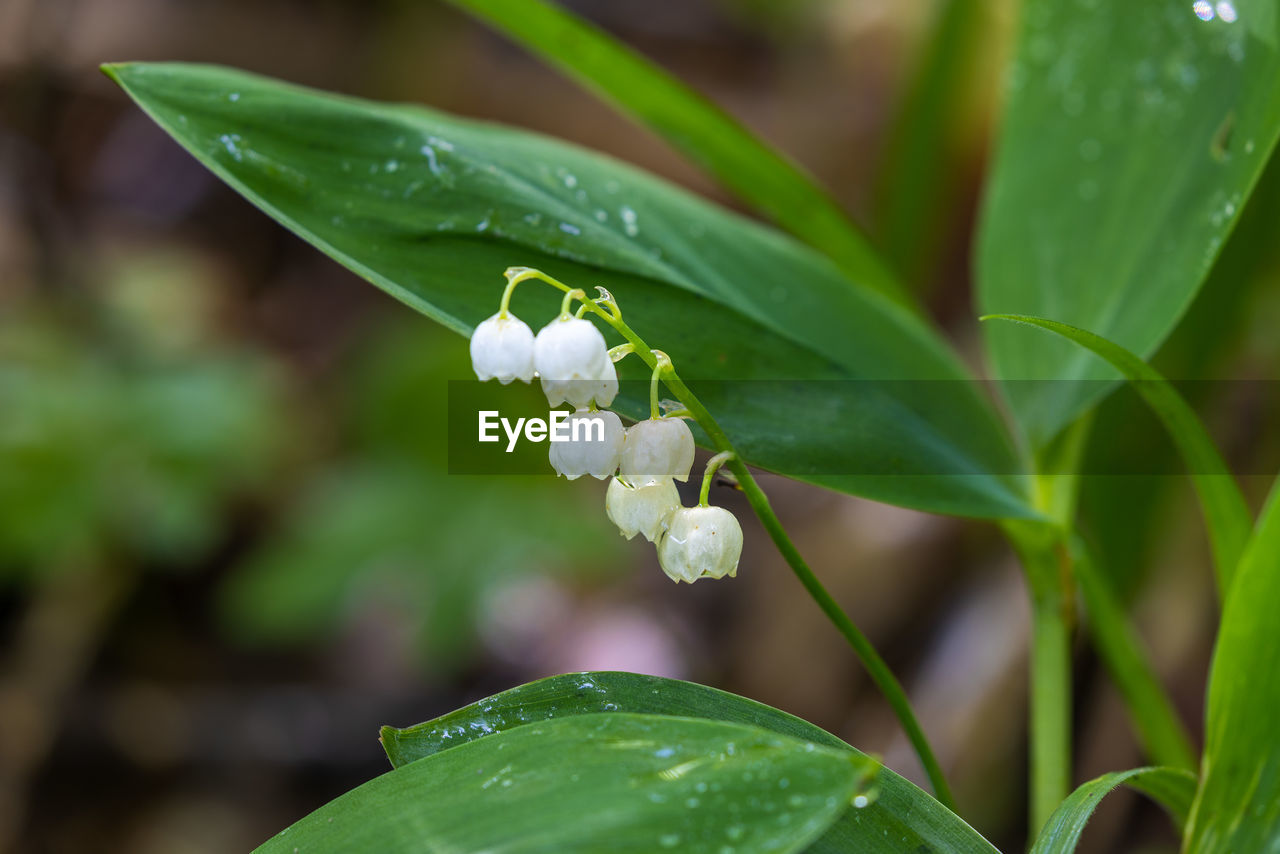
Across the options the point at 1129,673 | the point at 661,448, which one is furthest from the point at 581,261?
the point at 1129,673

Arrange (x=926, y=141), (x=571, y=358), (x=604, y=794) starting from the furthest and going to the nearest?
(x=926, y=141)
(x=571, y=358)
(x=604, y=794)

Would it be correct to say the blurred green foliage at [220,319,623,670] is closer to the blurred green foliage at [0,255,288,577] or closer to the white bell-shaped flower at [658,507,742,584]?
the blurred green foliage at [0,255,288,577]

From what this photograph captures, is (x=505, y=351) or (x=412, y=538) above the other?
(x=505, y=351)

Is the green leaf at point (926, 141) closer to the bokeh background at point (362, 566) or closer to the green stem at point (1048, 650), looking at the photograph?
the bokeh background at point (362, 566)

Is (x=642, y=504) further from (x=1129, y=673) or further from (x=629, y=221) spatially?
(x=1129, y=673)

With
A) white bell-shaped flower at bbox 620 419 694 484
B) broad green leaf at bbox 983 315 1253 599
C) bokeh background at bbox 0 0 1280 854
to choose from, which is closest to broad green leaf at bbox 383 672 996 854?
white bell-shaped flower at bbox 620 419 694 484

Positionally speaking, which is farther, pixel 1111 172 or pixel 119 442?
pixel 119 442

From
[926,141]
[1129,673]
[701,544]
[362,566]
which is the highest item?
[926,141]
